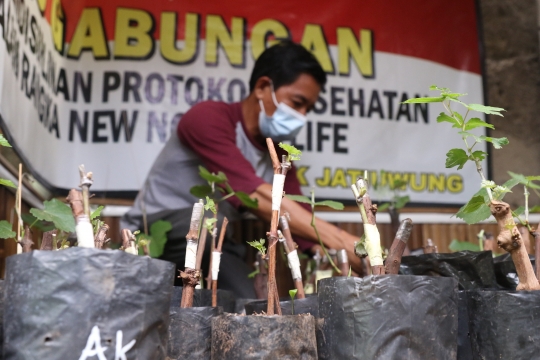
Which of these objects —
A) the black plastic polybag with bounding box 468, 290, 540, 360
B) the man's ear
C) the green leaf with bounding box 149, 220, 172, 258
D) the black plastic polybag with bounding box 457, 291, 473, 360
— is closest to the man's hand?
the green leaf with bounding box 149, 220, 172, 258

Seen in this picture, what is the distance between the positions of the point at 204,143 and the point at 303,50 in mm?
586

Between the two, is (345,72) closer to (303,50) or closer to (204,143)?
(303,50)

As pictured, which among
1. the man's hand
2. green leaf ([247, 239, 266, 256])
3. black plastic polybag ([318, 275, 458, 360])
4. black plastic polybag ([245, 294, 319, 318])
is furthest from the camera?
the man's hand

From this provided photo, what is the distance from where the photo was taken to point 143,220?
2.41 metres

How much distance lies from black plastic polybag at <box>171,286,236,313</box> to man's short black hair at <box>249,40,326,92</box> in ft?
3.79

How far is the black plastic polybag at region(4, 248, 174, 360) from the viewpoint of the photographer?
2.55ft

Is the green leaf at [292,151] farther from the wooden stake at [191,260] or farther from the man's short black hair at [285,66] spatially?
the man's short black hair at [285,66]

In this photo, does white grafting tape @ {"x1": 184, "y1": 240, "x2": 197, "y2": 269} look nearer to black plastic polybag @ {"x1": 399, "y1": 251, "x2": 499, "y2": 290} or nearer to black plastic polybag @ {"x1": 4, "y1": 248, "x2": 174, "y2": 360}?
black plastic polybag @ {"x1": 4, "y1": 248, "x2": 174, "y2": 360}

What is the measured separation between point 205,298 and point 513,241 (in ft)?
2.09

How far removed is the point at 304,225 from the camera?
2010mm

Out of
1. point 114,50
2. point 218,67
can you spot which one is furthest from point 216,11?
point 114,50

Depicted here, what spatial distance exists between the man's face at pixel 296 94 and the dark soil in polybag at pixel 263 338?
1.53 m

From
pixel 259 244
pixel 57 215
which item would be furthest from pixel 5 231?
pixel 259 244

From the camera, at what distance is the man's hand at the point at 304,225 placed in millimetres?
1969
